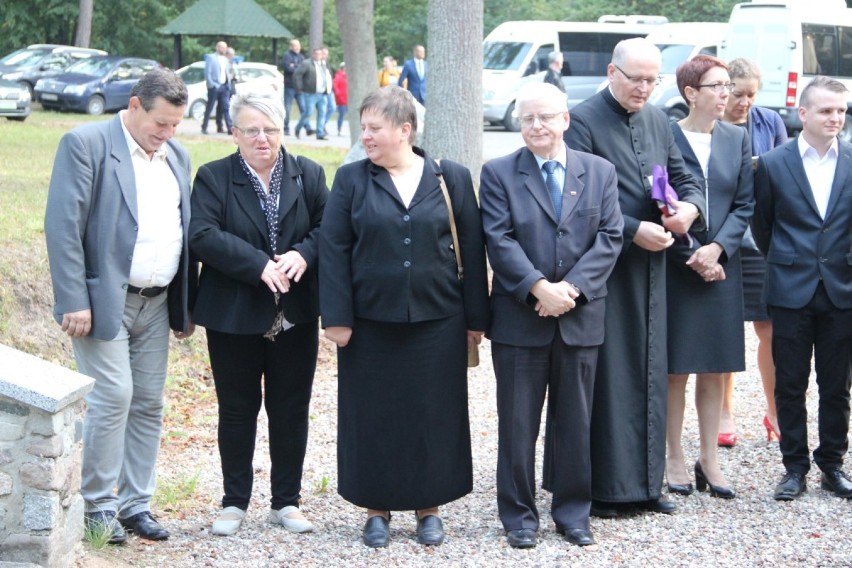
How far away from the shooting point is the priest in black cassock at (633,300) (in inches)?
219

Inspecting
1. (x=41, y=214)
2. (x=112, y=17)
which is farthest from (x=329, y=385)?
(x=112, y=17)

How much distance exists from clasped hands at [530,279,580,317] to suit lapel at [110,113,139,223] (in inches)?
69.2

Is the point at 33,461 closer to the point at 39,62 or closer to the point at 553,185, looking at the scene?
the point at 553,185

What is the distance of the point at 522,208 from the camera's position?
523 centimetres

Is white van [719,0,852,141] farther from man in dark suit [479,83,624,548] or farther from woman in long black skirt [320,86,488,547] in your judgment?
woman in long black skirt [320,86,488,547]

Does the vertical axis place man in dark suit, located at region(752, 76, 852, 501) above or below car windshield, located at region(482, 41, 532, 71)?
below

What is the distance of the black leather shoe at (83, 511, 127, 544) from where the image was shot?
5.13 m

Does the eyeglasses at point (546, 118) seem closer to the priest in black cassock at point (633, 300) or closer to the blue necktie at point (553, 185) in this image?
the blue necktie at point (553, 185)

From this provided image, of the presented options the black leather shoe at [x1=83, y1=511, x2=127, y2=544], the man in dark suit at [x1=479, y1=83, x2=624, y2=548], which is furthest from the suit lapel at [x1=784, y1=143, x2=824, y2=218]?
the black leather shoe at [x1=83, y1=511, x2=127, y2=544]

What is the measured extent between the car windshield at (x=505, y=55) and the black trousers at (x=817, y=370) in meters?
24.0

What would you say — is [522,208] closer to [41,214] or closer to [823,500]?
[823,500]

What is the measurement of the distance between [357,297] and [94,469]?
1366 millimetres

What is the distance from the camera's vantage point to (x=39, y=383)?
456 cm

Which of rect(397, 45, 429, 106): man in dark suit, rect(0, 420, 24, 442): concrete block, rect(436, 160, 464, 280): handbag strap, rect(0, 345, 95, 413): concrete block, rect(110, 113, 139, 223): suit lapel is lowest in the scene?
rect(0, 420, 24, 442): concrete block
